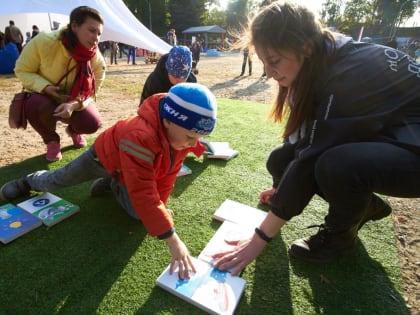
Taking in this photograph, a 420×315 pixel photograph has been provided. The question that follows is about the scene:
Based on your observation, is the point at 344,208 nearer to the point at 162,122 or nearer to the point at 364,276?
the point at 364,276

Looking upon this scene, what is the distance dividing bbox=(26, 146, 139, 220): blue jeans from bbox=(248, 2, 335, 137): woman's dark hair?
1064mm

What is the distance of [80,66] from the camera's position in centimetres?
225

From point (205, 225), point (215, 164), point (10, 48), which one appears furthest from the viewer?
point (10, 48)

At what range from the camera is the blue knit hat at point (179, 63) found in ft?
7.30

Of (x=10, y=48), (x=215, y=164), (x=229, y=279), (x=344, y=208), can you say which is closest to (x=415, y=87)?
(x=344, y=208)

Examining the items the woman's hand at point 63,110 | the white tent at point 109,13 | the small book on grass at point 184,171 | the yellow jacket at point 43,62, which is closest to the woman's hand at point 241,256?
the small book on grass at point 184,171

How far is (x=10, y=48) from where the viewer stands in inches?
274

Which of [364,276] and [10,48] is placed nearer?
[364,276]

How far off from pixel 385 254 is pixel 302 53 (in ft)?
3.73

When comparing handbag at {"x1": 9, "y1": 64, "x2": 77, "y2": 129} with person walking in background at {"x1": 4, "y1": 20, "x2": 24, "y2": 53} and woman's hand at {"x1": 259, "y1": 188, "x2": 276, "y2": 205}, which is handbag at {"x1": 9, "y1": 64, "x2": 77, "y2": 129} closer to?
woman's hand at {"x1": 259, "y1": 188, "x2": 276, "y2": 205}

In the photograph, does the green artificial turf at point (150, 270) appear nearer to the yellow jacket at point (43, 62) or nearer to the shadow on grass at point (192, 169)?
the shadow on grass at point (192, 169)

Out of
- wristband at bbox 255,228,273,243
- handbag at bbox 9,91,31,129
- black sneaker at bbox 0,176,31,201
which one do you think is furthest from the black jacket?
handbag at bbox 9,91,31,129

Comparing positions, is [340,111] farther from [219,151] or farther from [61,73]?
[61,73]

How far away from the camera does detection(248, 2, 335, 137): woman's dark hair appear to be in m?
1.04
